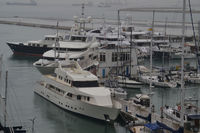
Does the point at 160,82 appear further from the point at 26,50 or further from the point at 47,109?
the point at 26,50

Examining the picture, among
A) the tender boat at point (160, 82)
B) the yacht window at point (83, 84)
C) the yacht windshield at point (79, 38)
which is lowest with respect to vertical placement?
the tender boat at point (160, 82)

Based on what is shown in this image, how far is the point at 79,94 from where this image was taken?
20.1m

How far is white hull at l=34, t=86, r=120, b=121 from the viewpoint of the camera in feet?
62.2

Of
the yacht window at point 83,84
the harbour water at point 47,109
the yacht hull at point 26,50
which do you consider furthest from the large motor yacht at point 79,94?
the yacht hull at point 26,50

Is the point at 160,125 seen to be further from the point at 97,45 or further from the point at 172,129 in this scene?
the point at 97,45

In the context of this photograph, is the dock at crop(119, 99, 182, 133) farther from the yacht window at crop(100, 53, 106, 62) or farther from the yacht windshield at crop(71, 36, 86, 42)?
the yacht windshield at crop(71, 36, 86, 42)

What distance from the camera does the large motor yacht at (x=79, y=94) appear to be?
19.2m

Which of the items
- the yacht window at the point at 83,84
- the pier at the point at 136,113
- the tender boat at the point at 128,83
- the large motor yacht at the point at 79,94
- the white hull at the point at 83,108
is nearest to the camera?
the pier at the point at 136,113

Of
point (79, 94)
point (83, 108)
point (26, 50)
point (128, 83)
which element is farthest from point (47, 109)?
point (26, 50)

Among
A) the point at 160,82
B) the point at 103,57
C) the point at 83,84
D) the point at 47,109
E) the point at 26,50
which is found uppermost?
the point at 103,57

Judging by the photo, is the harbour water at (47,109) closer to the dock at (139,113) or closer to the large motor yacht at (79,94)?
the large motor yacht at (79,94)

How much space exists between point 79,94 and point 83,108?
0.63 m

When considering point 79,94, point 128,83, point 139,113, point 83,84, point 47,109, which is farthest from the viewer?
point 128,83

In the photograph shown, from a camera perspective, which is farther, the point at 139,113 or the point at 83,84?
the point at 83,84
